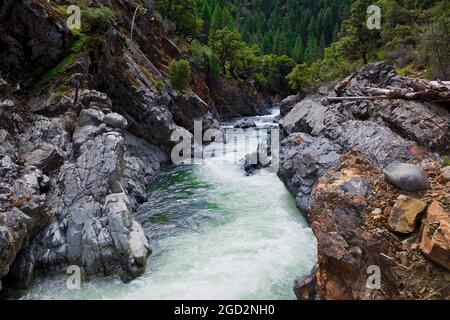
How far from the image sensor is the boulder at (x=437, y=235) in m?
6.21

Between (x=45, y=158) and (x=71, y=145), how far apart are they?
2120 millimetres

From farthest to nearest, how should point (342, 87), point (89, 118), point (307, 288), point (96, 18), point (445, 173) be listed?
point (342, 87)
point (96, 18)
point (89, 118)
point (307, 288)
point (445, 173)

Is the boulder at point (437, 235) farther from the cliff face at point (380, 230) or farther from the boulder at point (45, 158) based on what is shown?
the boulder at point (45, 158)

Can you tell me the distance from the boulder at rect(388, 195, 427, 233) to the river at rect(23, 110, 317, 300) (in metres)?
5.07

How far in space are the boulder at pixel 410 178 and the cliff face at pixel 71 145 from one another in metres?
9.34

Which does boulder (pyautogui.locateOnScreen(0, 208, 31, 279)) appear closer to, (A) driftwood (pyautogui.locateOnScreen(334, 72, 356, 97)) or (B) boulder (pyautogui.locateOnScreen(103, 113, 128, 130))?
(B) boulder (pyautogui.locateOnScreen(103, 113, 128, 130))

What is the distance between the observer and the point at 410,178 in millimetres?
7375

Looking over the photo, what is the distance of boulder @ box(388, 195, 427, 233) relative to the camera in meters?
6.91

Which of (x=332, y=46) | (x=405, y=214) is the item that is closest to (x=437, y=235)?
(x=405, y=214)

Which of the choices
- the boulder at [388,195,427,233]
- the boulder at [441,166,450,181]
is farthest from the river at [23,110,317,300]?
the boulder at [441,166,450,181]

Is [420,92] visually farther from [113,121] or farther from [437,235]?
[113,121]

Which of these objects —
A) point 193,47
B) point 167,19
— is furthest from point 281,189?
point 167,19

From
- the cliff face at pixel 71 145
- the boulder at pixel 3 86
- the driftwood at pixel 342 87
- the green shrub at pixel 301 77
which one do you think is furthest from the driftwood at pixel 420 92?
the green shrub at pixel 301 77

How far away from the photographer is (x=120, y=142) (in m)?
17.2
